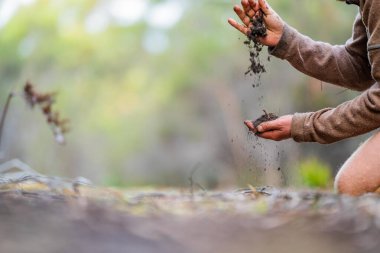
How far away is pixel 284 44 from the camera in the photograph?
2619 millimetres

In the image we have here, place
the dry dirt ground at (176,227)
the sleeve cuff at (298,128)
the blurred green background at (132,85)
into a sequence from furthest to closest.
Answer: the blurred green background at (132,85), the sleeve cuff at (298,128), the dry dirt ground at (176,227)

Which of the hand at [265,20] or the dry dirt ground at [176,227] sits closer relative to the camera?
the dry dirt ground at [176,227]

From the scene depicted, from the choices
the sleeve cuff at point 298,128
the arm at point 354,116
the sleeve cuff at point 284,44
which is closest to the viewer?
the arm at point 354,116

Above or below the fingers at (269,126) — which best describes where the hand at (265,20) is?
above

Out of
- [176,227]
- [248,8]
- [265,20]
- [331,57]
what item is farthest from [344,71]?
[176,227]

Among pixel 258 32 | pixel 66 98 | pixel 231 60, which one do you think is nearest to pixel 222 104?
pixel 231 60

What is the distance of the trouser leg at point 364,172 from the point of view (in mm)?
2320

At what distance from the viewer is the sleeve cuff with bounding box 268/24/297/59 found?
2.60 metres

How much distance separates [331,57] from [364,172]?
0.64 metres

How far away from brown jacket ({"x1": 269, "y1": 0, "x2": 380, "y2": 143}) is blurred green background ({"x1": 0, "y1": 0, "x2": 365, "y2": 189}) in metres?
11.5

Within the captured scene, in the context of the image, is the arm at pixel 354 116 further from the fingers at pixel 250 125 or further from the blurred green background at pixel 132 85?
the blurred green background at pixel 132 85

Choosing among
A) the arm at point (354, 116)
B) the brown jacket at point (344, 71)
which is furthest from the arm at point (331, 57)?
the arm at point (354, 116)

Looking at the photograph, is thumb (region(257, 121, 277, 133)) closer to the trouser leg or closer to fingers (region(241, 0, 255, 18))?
the trouser leg

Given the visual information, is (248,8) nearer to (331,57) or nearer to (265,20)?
(265,20)
